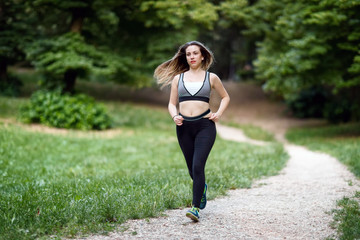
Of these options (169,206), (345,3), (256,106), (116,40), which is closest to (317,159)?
(345,3)

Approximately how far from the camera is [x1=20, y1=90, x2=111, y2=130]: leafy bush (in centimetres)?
1442

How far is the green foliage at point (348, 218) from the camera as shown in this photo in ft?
12.7

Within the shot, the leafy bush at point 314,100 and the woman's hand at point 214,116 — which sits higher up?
the woman's hand at point 214,116

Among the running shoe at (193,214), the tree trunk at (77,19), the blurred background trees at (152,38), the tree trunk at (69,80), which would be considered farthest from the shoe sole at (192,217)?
the tree trunk at (77,19)

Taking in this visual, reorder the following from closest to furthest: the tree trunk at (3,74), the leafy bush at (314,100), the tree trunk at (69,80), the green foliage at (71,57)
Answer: the green foliage at (71,57) < the tree trunk at (69,80) < the tree trunk at (3,74) < the leafy bush at (314,100)

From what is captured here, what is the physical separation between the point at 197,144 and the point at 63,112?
1111 centimetres

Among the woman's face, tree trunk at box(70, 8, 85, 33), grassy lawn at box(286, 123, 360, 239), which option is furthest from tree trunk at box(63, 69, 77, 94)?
the woman's face

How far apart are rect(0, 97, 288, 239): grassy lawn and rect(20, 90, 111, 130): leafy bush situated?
816 millimetres

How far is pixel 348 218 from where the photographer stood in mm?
4359

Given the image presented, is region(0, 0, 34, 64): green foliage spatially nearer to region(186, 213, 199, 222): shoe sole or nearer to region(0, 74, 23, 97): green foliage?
region(0, 74, 23, 97): green foliage

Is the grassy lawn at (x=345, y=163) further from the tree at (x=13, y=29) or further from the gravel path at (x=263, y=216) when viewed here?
the tree at (x=13, y=29)

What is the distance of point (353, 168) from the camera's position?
7992 mm

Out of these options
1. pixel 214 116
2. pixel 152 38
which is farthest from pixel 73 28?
pixel 214 116

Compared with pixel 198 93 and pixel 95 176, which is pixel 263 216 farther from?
pixel 95 176
